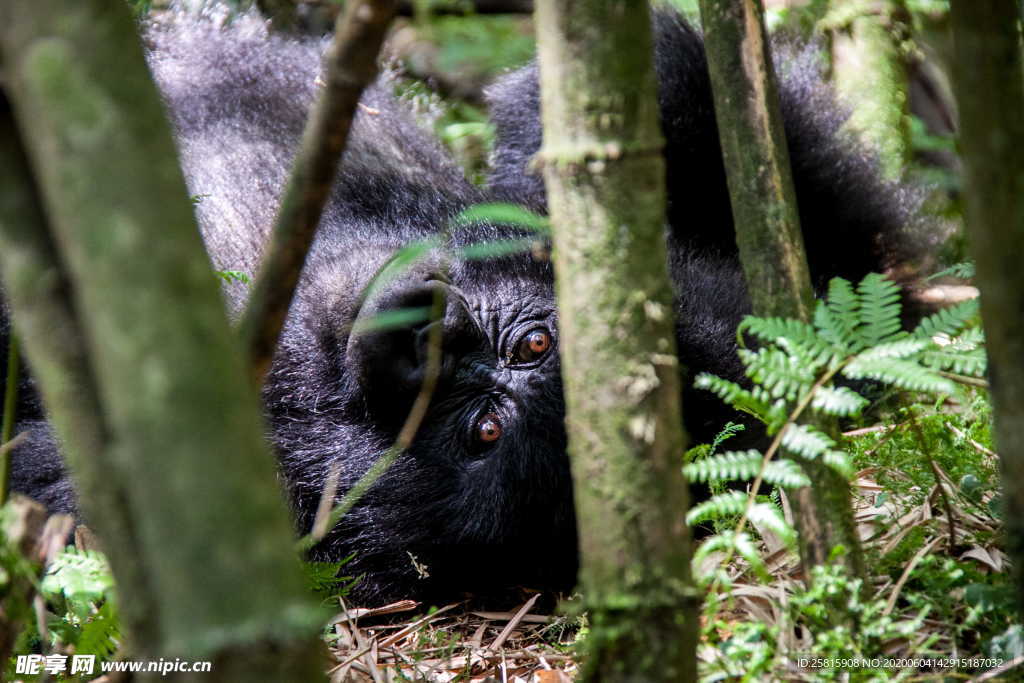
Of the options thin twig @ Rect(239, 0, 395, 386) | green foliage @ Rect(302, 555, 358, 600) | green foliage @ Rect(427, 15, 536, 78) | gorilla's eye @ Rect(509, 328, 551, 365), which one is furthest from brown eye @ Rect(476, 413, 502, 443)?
green foliage @ Rect(427, 15, 536, 78)

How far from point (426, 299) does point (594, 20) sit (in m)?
1.68

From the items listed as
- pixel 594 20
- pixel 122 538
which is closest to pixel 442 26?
pixel 594 20

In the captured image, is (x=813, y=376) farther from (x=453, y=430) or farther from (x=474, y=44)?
(x=474, y=44)

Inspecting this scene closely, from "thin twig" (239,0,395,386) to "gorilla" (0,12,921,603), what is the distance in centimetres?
138

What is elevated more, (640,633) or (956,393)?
(956,393)

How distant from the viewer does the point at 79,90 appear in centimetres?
91

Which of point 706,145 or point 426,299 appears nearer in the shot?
point 426,299

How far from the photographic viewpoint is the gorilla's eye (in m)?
2.99

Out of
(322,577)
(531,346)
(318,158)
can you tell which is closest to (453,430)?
(531,346)

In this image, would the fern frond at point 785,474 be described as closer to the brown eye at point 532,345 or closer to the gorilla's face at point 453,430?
the gorilla's face at point 453,430

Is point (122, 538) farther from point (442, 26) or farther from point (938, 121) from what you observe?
point (938, 121)

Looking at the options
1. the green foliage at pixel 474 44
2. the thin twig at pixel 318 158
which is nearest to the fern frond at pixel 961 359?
the thin twig at pixel 318 158

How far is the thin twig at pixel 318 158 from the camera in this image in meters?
1.13

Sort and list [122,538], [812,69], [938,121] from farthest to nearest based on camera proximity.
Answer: [938,121]
[812,69]
[122,538]
